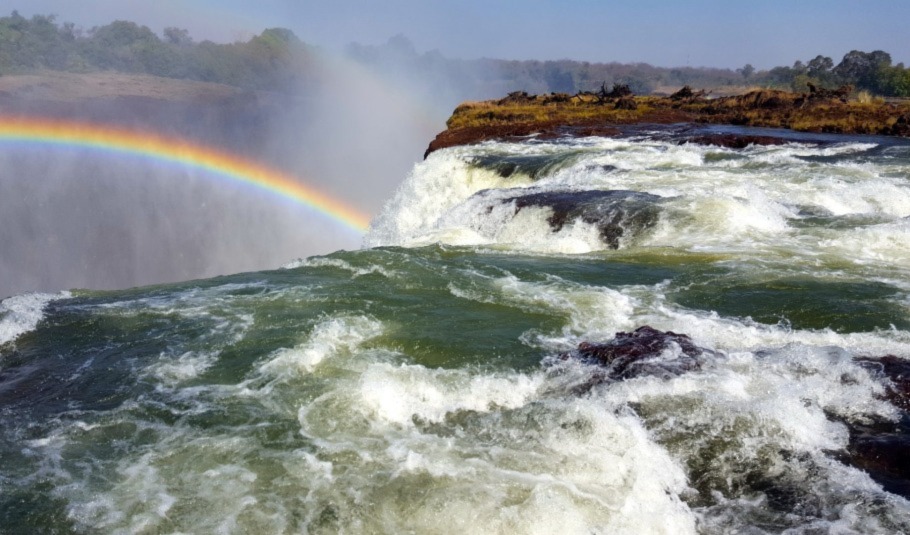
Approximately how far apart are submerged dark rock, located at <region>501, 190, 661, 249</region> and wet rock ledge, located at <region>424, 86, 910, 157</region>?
8011 mm

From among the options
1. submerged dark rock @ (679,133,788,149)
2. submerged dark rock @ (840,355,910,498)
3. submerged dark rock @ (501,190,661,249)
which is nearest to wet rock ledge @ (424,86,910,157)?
submerged dark rock @ (679,133,788,149)

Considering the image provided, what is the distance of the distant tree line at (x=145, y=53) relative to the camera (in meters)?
82.5

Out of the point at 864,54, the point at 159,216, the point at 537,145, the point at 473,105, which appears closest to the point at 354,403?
the point at 537,145

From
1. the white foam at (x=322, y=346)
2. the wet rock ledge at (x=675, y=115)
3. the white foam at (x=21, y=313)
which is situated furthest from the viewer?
the wet rock ledge at (x=675, y=115)

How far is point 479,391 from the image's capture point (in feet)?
18.5

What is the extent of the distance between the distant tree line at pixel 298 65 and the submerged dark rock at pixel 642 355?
173 feet

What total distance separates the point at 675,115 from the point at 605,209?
18.6 meters

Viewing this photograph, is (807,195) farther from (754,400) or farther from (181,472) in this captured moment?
(181,472)

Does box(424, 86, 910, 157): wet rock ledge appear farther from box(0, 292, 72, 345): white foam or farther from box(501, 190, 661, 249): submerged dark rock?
box(0, 292, 72, 345): white foam

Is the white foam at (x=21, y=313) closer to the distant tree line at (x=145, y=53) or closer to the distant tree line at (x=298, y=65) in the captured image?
the distant tree line at (x=298, y=65)

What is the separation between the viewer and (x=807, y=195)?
12406 millimetres

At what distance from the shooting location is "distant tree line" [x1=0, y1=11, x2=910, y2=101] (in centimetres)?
6075

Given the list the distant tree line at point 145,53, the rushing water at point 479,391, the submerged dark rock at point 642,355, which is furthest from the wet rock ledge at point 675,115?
the distant tree line at point 145,53

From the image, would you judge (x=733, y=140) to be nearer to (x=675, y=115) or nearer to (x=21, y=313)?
(x=675, y=115)
